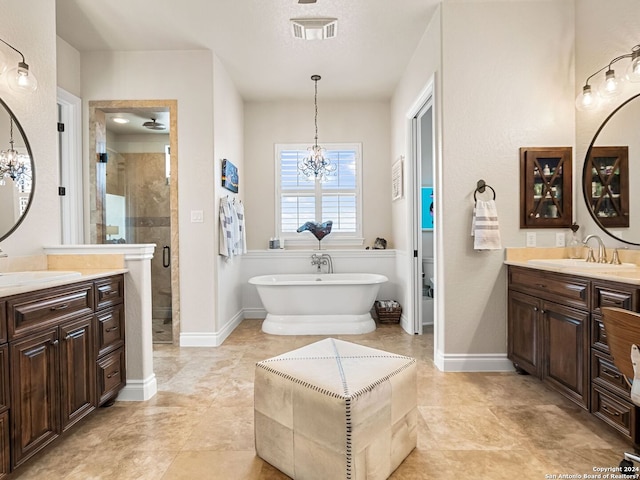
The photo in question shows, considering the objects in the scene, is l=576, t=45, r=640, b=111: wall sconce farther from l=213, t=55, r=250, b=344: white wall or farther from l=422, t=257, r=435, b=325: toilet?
l=213, t=55, r=250, b=344: white wall

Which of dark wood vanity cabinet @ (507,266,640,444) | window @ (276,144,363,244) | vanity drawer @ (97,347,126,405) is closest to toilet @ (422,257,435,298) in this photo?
window @ (276,144,363,244)

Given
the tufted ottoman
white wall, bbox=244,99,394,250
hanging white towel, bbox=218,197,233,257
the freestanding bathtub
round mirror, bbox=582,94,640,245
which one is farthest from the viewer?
white wall, bbox=244,99,394,250

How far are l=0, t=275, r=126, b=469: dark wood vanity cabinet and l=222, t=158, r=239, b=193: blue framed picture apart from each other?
6.33ft

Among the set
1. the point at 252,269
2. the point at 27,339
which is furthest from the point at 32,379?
the point at 252,269

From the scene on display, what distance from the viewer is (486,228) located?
9.58ft

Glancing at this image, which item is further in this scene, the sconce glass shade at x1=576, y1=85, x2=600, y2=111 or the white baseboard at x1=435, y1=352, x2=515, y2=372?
the white baseboard at x1=435, y1=352, x2=515, y2=372

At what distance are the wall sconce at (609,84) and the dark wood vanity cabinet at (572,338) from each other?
4.44 feet

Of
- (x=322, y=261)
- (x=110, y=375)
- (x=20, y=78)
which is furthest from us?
(x=322, y=261)

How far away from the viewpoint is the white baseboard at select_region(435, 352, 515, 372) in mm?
3066

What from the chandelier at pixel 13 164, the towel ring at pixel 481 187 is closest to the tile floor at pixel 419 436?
the towel ring at pixel 481 187

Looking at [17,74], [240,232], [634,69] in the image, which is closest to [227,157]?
[240,232]

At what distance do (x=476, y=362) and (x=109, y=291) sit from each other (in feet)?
9.28

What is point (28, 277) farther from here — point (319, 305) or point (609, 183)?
point (609, 183)

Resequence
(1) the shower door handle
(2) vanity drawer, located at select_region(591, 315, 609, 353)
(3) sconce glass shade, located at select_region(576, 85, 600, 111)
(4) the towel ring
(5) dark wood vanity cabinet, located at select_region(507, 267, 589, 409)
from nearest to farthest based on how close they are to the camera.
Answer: (2) vanity drawer, located at select_region(591, 315, 609, 353), (5) dark wood vanity cabinet, located at select_region(507, 267, 589, 409), (3) sconce glass shade, located at select_region(576, 85, 600, 111), (4) the towel ring, (1) the shower door handle
